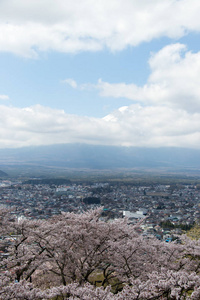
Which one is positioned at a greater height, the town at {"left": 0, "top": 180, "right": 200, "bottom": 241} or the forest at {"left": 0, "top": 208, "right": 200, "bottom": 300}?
the forest at {"left": 0, "top": 208, "right": 200, "bottom": 300}

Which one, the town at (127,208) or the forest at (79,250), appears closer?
the forest at (79,250)

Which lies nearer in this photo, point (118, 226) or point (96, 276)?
point (118, 226)

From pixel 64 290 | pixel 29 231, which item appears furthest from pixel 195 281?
pixel 29 231

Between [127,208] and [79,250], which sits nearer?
[79,250]

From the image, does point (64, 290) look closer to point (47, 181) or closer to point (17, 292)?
point (17, 292)

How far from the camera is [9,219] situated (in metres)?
7.85

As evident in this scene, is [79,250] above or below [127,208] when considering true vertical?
above

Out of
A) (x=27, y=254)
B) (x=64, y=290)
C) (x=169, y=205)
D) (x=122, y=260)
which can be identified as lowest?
(x=169, y=205)

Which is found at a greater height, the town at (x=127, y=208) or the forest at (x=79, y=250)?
the forest at (x=79, y=250)

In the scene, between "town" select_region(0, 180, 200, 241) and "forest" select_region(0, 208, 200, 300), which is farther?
"town" select_region(0, 180, 200, 241)

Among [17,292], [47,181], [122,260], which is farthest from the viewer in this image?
[47,181]

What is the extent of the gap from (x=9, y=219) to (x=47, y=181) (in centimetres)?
6412

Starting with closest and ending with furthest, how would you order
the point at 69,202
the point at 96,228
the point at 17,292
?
1. the point at 17,292
2. the point at 96,228
3. the point at 69,202

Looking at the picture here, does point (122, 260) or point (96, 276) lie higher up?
point (122, 260)
